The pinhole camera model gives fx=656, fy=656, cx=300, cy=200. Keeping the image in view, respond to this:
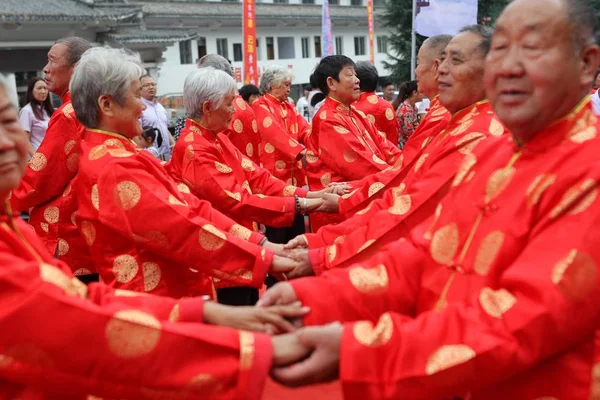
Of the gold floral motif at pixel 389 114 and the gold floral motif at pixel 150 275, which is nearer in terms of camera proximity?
the gold floral motif at pixel 150 275

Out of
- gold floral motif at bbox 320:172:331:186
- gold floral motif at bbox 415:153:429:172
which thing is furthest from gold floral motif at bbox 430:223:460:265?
gold floral motif at bbox 320:172:331:186

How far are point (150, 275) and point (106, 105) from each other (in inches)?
30.2

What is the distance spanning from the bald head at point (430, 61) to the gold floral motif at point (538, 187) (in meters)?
2.07

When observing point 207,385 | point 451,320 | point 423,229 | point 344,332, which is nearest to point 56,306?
point 207,385

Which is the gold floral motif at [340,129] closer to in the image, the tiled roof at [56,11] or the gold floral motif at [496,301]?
the gold floral motif at [496,301]

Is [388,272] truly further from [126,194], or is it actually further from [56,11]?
[56,11]

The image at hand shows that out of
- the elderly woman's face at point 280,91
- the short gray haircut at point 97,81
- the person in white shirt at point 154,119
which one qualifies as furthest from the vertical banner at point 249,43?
the short gray haircut at point 97,81

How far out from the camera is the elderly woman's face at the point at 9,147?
1705 mm

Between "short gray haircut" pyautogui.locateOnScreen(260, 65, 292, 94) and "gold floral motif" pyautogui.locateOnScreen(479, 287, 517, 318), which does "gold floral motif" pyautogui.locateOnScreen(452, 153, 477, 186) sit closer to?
"gold floral motif" pyautogui.locateOnScreen(479, 287, 517, 318)

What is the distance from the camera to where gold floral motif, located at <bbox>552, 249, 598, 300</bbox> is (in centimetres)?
147

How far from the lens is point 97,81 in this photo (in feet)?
9.22

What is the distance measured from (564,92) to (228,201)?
2.49m

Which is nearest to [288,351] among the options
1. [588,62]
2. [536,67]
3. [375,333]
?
[375,333]

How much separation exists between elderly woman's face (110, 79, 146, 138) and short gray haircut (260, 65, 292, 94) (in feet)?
14.4
